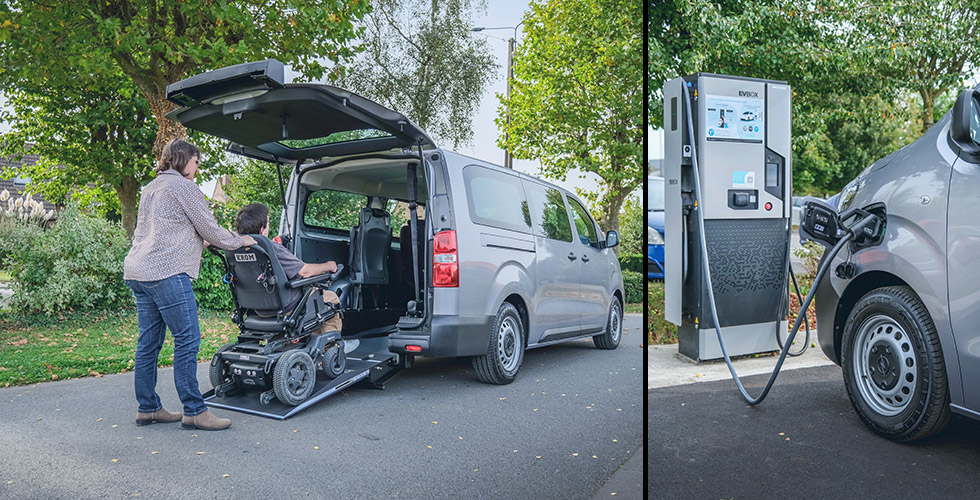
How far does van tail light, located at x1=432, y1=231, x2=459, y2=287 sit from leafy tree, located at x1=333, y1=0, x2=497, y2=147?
0.55 metres

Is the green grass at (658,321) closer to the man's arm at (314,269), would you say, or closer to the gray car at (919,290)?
the gray car at (919,290)

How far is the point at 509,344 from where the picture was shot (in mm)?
3344

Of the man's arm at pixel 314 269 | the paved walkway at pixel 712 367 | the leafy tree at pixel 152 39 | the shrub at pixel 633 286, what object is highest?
the leafy tree at pixel 152 39

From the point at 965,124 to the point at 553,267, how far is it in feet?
7.07

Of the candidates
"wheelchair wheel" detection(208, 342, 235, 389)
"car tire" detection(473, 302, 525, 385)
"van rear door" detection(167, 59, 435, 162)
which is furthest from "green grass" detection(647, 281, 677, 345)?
"wheelchair wheel" detection(208, 342, 235, 389)

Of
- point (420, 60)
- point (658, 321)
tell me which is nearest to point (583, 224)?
point (658, 321)

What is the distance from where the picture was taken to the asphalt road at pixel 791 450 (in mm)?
1952

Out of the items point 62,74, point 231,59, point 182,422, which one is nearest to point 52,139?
point 62,74

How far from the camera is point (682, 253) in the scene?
117 inches

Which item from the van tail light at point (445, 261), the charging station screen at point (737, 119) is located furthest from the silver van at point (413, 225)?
the charging station screen at point (737, 119)

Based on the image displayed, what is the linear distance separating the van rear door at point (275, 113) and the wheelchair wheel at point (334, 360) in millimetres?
947

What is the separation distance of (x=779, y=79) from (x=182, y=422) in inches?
115

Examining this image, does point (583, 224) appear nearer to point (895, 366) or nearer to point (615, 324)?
point (615, 324)

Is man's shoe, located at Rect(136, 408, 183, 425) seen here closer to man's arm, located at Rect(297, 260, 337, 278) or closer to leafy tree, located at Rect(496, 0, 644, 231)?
man's arm, located at Rect(297, 260, 337, 278)
